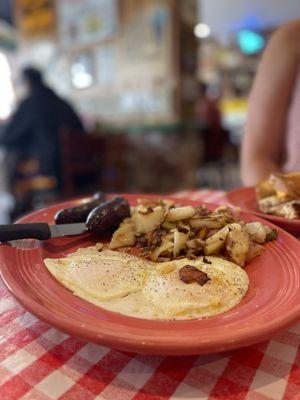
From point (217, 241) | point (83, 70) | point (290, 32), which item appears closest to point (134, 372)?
point (217, 241)

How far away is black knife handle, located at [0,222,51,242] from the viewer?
71 cm

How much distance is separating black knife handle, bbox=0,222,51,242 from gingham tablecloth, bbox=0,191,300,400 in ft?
0.64

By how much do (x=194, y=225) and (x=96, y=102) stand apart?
4189 mm

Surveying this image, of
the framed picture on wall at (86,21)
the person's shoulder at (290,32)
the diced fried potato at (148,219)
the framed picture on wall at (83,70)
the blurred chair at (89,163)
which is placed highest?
the framed picture on wall at (86,21)

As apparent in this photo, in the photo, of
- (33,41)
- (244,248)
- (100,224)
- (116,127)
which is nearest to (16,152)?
(116,127)

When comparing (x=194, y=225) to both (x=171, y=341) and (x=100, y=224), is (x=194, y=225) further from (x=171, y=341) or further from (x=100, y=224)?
(x=171, y=341)

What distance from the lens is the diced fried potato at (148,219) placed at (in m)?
0.78

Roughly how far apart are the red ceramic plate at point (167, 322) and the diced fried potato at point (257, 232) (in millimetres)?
56

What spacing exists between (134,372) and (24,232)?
14.4 inches

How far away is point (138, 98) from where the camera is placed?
14.0ft

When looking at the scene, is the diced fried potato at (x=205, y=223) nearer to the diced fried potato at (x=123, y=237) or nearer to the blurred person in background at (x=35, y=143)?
the diced fried potato at (x=123, y=237)

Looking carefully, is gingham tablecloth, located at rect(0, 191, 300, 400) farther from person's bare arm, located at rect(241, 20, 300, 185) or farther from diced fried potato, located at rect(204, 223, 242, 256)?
person's bare arm, located at rect(241, 20, 300, 185)

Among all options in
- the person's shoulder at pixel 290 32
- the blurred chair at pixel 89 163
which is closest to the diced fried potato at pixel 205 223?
the person's shoulder at pixel 290 32

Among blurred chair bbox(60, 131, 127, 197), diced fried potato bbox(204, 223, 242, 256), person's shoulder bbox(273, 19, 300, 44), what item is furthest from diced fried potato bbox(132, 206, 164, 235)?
blurred chair bbox(60, 131, 127, 197)
